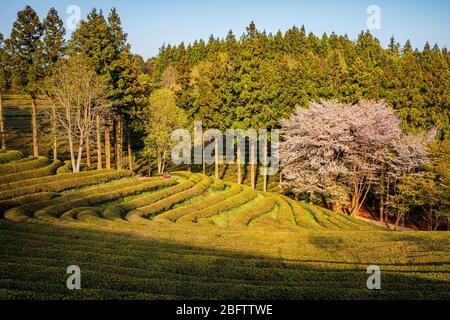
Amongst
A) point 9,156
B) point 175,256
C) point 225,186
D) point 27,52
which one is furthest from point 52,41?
point 175,256

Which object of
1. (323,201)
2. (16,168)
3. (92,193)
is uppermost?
(16,168)

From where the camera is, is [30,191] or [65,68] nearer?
[30,191]

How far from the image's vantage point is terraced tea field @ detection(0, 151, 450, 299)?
991 centimetres

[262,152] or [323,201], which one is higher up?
[262,152]

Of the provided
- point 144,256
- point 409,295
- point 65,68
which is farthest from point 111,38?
point 409,295

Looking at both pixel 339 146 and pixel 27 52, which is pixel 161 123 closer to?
pixel 27 52

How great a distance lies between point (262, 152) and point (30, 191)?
3449 cm

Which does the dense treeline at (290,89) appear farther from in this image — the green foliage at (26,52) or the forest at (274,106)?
the green foliage at (26,52)

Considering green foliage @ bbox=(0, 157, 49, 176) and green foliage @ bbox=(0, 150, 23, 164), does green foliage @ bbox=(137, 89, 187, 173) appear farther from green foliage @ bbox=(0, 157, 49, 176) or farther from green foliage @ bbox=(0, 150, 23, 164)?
green foliage @ bbox=(0, 150, 23, 164)

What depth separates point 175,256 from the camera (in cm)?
1382
